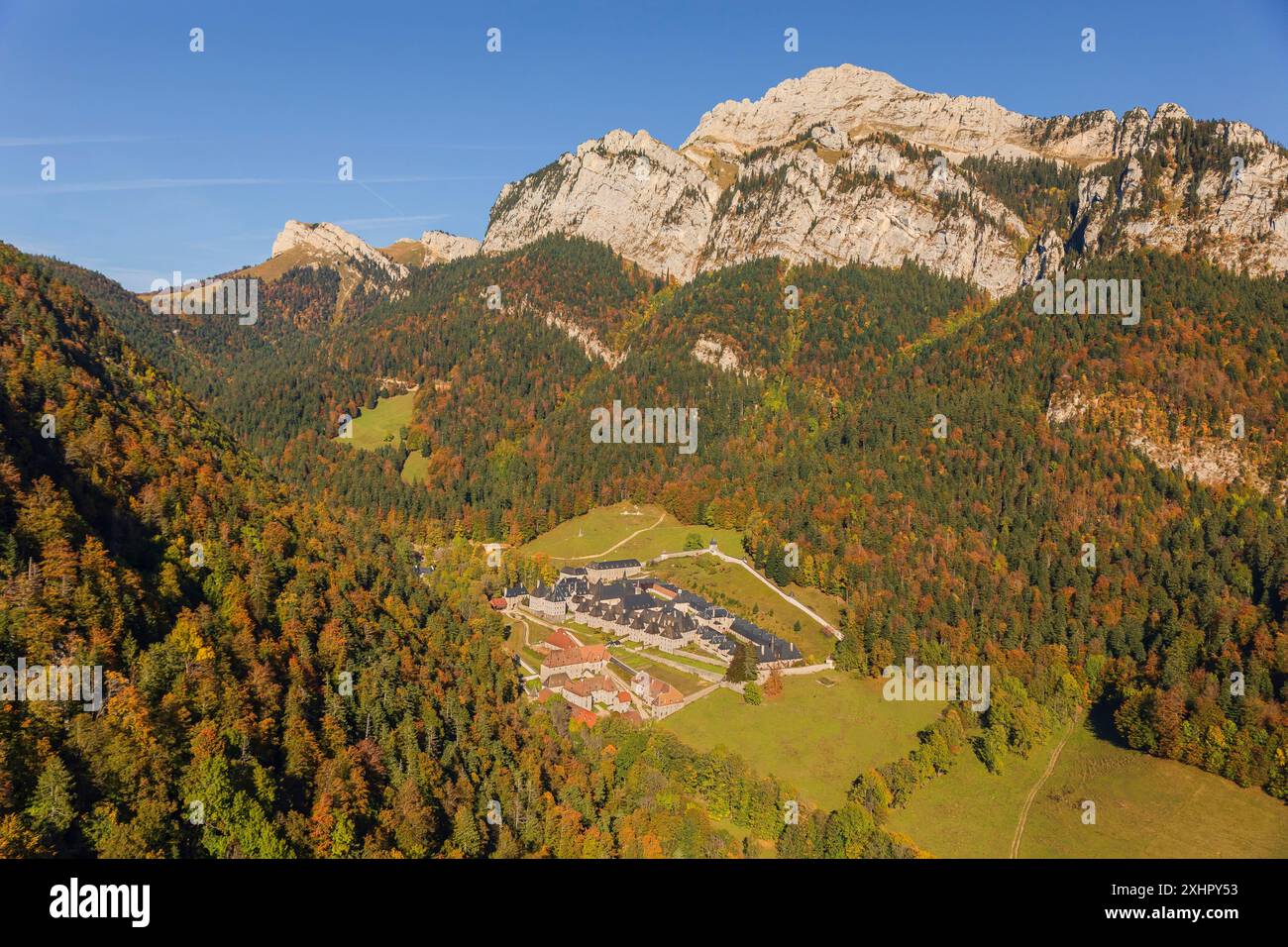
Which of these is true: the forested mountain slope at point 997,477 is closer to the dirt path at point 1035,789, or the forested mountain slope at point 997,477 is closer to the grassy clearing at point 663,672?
the dirt path at point 1035,789

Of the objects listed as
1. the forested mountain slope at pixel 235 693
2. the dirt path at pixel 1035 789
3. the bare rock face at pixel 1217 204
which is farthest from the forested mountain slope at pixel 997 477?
the forested mountain slope at pixel 235 693

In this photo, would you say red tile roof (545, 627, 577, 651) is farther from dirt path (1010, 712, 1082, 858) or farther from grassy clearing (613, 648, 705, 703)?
dirt path (1010, 712, 1082, 858)

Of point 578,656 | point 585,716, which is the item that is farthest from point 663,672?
point 585,716

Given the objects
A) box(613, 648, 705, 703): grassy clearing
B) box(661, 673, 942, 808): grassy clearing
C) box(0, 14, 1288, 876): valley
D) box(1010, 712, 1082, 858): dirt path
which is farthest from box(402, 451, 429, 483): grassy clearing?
box(1010, 712, 1082, 858): dirt path

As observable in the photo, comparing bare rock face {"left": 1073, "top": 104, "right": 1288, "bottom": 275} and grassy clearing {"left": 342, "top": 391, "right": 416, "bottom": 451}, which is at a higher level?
bare rock face {"left": 1073, "top": 104, "right": 1288, "bottom": 275}
